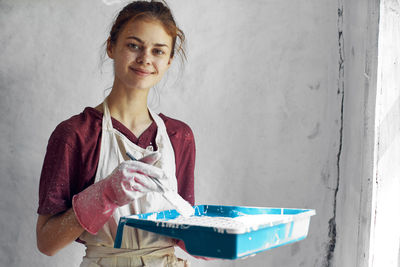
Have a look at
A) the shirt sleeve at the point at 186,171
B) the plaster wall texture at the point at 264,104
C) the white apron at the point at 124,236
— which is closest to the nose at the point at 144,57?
the white apron at the point at 124,236

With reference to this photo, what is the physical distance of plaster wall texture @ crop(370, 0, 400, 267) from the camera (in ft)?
4.71

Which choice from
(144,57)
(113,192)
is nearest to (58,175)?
(113,192)

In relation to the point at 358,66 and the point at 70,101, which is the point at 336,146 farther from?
the point at 70,101

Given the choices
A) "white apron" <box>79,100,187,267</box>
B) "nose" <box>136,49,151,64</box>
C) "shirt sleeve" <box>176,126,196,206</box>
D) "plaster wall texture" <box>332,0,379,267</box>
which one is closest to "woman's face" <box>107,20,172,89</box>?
"nose" <box>136,49,151,64</box>

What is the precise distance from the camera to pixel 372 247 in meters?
1.44

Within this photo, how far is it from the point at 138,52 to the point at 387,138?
2.57ft

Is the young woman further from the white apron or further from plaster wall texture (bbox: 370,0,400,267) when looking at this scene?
plaster wall texture (bbox: 370,0,400,267)

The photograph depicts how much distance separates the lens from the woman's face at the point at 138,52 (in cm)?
128

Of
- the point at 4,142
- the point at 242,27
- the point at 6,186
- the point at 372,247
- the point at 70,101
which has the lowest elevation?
the point at 372,247

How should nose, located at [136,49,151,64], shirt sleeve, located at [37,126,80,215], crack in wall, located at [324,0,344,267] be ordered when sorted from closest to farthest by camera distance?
shirt sleeve, located at [37,126,80,215], nose, located at [136,49,151,64], crack in wall, located at [324,0,344,267]

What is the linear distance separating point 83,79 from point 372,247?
1.04m

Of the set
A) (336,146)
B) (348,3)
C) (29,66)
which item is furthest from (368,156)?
(29,66)

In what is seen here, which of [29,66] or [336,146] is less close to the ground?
[29,66]

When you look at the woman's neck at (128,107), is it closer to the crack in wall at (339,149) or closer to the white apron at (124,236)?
the white apron at (124,236)
